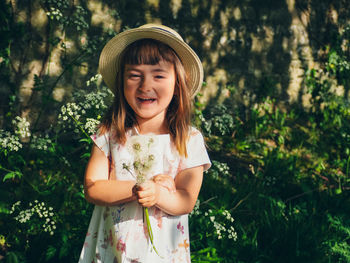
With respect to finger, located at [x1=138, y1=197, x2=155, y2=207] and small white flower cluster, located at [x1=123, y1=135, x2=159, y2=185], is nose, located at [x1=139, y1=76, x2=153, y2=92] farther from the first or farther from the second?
finger, located at [x1=138, y1=197, x2=155, y2=207]

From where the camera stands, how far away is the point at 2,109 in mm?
3498

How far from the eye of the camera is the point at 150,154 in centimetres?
166

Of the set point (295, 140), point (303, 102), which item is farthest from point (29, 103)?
point (303, 102)

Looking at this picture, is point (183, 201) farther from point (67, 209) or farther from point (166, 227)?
point (67, 209)

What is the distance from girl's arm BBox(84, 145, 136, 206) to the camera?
160cm

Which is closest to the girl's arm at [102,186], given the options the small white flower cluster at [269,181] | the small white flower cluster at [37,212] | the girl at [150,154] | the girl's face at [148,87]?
the girl at [150,154]

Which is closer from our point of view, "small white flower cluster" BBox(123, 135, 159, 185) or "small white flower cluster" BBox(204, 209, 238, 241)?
"small white flower cluster" BBox(123, 135, 159, 185)

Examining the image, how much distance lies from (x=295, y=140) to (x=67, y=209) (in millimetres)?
2809

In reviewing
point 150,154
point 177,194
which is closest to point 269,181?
point 177,194

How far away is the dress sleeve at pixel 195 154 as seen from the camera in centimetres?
179

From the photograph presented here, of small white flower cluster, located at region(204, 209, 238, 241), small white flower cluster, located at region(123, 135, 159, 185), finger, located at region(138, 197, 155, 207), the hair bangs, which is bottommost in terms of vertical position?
small white flower cluster, located at region(204, 209, 238, 241)

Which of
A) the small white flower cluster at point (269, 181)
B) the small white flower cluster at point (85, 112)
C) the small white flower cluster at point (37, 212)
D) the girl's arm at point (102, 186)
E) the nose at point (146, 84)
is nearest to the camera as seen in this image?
the girl's arm at point (102, 186)

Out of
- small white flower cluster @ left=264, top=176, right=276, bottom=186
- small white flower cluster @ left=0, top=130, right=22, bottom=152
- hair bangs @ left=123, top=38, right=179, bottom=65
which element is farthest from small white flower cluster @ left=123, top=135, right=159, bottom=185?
small white flower cluster @ left=264, top=176, right=276, bottom=186

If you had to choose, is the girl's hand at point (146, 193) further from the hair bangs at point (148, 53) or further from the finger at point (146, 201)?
the hair bangs at point (148, 53)
